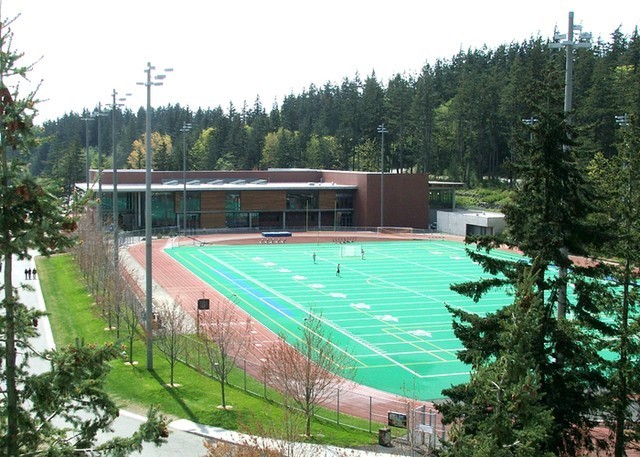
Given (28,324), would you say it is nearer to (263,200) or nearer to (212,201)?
(212,201)

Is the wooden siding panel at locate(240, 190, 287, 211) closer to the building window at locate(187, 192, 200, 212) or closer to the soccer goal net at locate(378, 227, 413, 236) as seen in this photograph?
the building window at locate(187, 192, 200, 212)

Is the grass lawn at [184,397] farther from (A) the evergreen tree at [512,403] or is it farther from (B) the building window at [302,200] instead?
(B) the building window at [302,200]

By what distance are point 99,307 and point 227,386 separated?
43.2 feet

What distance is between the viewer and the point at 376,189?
82062 mm

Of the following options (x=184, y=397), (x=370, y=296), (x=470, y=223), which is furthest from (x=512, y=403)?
(x=470, y=223)

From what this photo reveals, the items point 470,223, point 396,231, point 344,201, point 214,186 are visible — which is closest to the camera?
point 470,223

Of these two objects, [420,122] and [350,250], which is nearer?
[350,250]

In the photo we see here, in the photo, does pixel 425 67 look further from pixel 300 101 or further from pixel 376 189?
pixel 376 189

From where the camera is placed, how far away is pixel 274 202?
271ft

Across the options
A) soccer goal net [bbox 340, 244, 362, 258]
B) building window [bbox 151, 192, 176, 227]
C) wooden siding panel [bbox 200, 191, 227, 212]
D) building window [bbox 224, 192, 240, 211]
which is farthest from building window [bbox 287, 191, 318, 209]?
soccer goal net [bbox 340, 244, 362, 258]

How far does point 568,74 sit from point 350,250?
158 ft

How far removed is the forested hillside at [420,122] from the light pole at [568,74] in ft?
178

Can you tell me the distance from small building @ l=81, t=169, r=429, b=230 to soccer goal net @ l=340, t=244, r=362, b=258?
1231 cm

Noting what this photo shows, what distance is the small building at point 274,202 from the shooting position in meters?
78.9
